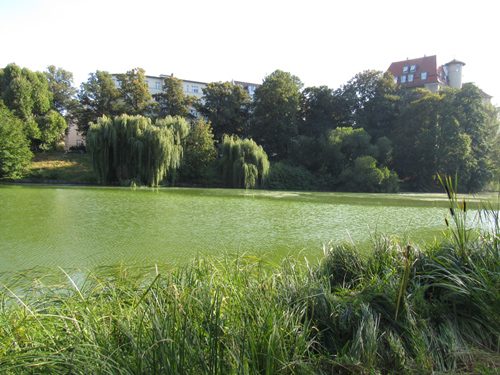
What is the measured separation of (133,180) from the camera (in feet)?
63.7

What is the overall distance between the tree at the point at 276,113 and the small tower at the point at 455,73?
26457 mm

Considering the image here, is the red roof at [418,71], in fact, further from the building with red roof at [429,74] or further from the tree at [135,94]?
the tree at [135,94]

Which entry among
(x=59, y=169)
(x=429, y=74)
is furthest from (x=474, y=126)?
(x=59, y=169)

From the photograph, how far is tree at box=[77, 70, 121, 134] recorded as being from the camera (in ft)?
105

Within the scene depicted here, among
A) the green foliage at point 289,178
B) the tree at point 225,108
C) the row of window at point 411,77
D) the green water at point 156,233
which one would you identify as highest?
the row of window at point 411,77

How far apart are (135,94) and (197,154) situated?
1196 cm

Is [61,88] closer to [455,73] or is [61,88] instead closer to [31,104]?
[31,104]

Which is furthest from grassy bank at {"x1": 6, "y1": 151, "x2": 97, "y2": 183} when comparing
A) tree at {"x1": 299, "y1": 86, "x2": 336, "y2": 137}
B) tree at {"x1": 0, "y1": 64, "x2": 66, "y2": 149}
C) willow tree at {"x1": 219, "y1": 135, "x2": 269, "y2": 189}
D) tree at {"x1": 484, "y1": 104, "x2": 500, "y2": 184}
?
tree at {"x1": 484, "y1": 104, "x2": 500, "y2": 184}

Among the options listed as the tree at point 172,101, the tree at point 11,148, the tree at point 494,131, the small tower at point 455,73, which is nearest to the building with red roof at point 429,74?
the small tower at point 455,73

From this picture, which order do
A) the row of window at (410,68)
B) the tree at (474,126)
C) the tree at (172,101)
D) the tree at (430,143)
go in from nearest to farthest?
the tree at (430,143), the tree at (474,126), the tree at (172,101), the row of window at (410,68)

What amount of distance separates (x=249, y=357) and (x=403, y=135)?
34453mm

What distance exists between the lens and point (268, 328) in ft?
5.37

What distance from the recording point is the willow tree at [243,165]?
2345 centimetres

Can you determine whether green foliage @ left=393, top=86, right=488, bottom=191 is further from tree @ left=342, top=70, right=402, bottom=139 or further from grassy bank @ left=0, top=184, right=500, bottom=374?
grassy bank @ left=0, top=184, right=500, bottom=374
